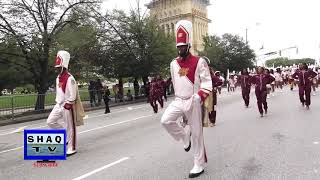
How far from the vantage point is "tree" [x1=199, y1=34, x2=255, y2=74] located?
237ft

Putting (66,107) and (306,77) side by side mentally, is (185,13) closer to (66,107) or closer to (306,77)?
(306,77)

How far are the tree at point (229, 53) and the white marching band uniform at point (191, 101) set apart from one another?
64.6 metres

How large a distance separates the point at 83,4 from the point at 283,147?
920 inches

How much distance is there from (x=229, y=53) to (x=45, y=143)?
7009cm

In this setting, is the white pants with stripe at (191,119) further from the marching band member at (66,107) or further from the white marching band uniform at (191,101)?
the marching band member at (66,107)

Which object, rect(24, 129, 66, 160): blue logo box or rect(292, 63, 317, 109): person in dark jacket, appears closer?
rect(24, 129, 66, 160): blue logo box

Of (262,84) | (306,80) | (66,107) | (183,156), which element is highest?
(306,80)

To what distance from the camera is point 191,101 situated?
7.22 m

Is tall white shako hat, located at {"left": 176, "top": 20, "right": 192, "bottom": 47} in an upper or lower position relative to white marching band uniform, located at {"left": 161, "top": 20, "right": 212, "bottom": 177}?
upper

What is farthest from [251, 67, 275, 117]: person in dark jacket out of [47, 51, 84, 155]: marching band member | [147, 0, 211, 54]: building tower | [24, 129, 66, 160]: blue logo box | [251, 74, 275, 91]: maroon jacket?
[147, 0, 211, 54]: building tower

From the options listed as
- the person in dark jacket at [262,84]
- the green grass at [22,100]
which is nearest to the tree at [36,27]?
the green grass at [22,100]

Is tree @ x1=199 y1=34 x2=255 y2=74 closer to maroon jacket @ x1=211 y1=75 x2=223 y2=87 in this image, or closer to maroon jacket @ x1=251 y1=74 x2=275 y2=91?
maroon jacket @ x1=251 y1=74 x2=275 y2=91

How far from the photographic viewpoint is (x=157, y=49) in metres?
39.5

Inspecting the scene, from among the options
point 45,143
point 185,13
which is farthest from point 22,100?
point 185,13
